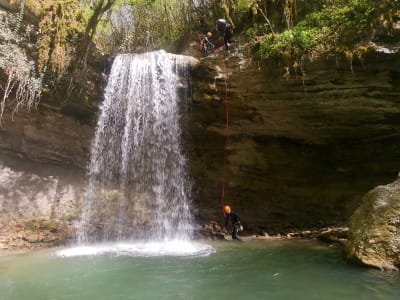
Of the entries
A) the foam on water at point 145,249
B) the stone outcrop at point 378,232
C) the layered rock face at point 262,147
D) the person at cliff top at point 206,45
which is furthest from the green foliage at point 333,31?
the foam on water at point 145,249

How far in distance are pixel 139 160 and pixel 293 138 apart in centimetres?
474

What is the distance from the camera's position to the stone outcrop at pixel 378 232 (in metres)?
6.03

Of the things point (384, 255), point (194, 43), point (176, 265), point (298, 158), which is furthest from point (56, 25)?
point (384, 255)

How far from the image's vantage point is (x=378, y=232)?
6.22 metres

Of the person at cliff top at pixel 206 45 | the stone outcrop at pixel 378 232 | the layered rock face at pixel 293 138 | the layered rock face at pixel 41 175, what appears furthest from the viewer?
the person at cliff top at pixel 206 45

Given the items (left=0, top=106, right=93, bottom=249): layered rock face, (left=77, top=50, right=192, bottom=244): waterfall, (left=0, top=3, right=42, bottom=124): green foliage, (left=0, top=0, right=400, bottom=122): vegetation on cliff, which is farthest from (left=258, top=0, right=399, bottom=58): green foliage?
(left=0, top=106, right=93, bottom=249): layered rock face

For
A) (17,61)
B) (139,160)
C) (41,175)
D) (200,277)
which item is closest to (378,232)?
(200,277)

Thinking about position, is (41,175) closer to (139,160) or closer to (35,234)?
(35,234)

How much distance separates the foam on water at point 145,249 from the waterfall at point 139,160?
564 millimetres

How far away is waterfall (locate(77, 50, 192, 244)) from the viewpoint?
1043 cm

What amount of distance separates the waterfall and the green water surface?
2.41 m

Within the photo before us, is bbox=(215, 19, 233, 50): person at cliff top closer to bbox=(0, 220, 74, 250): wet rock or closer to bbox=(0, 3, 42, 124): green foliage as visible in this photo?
bbox=(0, 3, 42, 124): green foliage

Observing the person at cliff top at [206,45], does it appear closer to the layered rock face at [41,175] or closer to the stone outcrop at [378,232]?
the layered rock face at [41,175]

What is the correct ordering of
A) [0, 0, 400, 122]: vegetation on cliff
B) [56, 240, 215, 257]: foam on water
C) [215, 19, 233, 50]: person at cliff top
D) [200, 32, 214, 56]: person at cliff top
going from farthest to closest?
[200, 32, 214, 56]: person at cliff top, [215, 19, 233, 50]: person at cliff top, [56, 240, 215, 257]: foam on water, [0, 0, 400, 122]: vegetation on cliff
